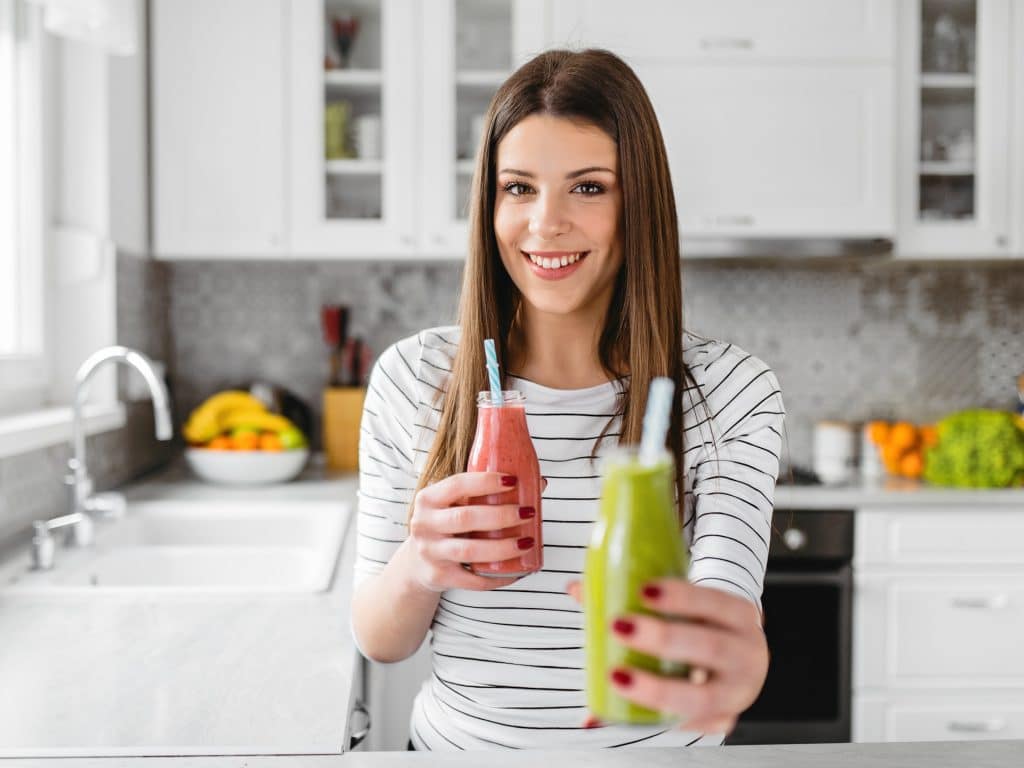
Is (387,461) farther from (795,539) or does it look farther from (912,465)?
(912,465)

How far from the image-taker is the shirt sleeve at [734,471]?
942 millimetres

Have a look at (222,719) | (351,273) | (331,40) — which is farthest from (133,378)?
(222,719)

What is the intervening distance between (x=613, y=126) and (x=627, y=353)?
30 cm

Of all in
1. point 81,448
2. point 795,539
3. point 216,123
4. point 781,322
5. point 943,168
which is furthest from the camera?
point 781,322

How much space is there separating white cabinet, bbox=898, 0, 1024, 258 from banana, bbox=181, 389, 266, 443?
1.92 meters

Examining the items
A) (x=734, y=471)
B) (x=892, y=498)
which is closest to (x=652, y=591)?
(x=734, y=471)

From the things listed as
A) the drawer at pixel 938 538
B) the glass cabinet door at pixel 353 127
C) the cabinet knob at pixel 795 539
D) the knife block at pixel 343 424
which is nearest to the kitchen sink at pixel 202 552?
the knife block at pixel 343 424

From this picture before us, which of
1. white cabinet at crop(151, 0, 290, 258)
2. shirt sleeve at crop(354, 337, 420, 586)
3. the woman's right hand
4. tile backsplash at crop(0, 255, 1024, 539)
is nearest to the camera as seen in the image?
the woman's right hand

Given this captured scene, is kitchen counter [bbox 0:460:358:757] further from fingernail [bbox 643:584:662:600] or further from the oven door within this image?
the oven door

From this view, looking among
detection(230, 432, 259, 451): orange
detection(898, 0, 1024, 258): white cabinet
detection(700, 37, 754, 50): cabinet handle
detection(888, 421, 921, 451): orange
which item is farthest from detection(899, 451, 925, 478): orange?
detection(230, 432, 259, 451): orange

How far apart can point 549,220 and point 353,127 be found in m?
1.79

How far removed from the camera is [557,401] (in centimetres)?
119

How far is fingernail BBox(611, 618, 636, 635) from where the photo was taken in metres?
0.58

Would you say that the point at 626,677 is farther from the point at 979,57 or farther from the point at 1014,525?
the point at 979,57
